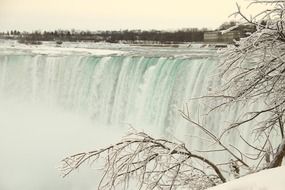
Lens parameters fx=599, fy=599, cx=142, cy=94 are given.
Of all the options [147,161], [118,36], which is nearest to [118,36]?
[118,36]

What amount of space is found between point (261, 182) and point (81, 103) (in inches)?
454

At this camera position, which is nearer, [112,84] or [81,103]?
[112,84]

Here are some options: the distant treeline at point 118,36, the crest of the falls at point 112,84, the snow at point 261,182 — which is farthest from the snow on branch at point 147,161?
the distant treeline at point 118,36

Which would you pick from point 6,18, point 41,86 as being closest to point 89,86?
point 41,86

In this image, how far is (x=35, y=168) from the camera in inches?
522

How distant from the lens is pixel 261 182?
83.2 inches

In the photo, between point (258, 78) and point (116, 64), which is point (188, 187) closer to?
point (258, 78)

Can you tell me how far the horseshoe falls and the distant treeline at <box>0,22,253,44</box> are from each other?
2.33 m

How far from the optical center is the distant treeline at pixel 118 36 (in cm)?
1722

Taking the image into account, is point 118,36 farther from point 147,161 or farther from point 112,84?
point 147,161

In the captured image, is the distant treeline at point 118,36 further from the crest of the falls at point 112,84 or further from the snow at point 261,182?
the snow at point 261,182

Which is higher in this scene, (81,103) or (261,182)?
(261,182)

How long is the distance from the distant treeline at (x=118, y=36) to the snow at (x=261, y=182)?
13.6 metres

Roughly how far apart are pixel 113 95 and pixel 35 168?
2459 mm
